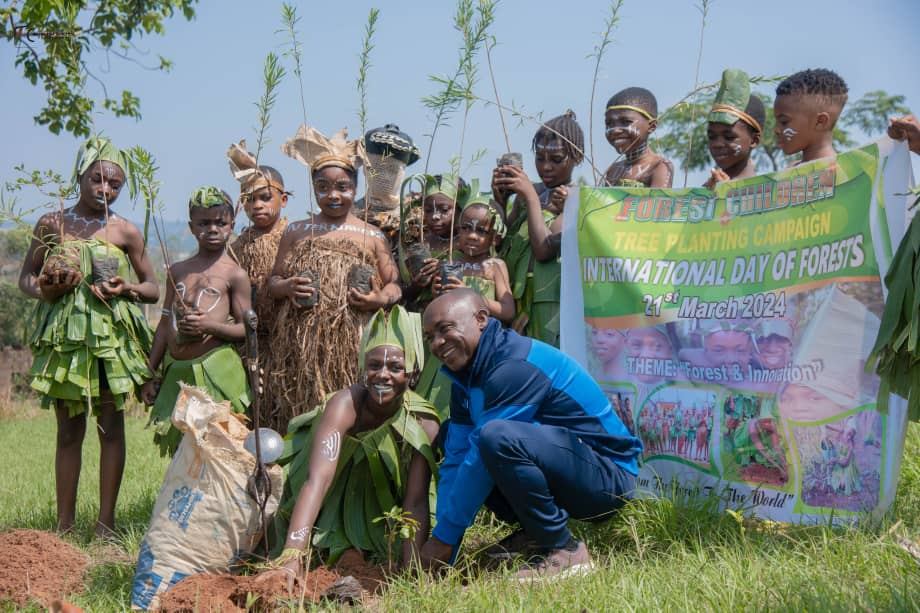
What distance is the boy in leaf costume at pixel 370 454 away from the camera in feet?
12.6

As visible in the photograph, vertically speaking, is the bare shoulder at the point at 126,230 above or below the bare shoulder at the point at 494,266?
above

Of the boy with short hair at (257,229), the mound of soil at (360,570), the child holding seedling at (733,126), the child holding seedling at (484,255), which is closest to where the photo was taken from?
the mound of soil at (360,570)

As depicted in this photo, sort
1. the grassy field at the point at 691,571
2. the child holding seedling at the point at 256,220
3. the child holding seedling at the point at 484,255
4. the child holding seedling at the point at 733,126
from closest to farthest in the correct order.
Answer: the grassy field at the point at 691,571 → the child holding seedling at the point at 733,126 → the child holding seedling at the point at 484,255 → the child holding seedling at the point at 256,220

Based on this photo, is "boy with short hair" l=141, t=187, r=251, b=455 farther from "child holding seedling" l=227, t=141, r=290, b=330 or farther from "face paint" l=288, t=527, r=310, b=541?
"face paint" l=288, t=527, r=310, b=541

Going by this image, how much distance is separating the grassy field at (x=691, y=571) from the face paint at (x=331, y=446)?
24.6 inches

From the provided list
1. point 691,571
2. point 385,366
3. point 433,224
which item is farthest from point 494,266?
point 691,571

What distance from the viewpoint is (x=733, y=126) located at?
4.56 meters

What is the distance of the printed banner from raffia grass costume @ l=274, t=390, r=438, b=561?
3.65 feet

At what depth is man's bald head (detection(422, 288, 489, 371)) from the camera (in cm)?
377

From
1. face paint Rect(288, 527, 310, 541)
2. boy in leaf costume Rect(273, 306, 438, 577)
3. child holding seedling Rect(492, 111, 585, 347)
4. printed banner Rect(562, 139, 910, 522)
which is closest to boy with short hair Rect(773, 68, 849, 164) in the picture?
printed banner Rect(562, 139, 910, 522)

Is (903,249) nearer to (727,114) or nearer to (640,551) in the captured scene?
(727,114)

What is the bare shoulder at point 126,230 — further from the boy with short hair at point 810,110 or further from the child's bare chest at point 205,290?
the boy with short hair at point 810,110

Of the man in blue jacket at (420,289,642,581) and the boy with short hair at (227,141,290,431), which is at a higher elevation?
the boy with short hair at (227,141,290,431)

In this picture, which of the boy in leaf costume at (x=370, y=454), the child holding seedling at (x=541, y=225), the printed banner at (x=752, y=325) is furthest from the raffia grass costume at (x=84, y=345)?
the printed banner at (x=752, y=325)
